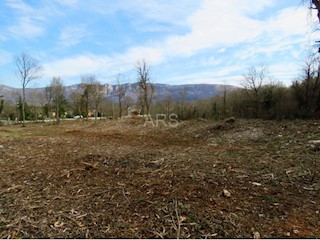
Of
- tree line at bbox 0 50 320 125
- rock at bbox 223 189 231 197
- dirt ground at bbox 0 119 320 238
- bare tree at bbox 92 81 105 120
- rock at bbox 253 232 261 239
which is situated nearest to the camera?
rock at bbox 253 232 261 239

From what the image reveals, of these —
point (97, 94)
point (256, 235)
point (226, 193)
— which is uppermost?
point (97, 94)

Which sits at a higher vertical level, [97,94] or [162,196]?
[97,94]

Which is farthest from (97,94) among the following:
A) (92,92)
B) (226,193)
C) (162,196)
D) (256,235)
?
(256,235)

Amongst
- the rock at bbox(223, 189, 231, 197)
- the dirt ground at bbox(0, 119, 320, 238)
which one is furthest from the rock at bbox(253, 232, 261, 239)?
the rock at bbox(223, 189, 231, 197)

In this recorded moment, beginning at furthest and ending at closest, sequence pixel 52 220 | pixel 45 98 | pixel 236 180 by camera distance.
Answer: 1. pixel 45 98
2. pixel 236 180
3. pixel 52 220

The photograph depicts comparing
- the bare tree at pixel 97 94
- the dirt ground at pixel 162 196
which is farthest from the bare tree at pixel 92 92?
the dirt ground at pixel 162 196

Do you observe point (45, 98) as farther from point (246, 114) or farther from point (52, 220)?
point (52, 220)

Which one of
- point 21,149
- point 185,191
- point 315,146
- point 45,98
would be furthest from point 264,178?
point 45,98

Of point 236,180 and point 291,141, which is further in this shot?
point 291,141

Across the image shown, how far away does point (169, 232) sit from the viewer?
275 cm

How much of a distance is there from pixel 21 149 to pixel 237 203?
6.36 m

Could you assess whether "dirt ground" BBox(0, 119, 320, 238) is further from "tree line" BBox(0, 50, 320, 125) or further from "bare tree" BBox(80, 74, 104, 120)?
"bare tree" BBox(80, 74, 104, 120)

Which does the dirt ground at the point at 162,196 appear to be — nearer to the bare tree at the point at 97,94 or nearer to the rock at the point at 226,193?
the rock at the point at 226,193

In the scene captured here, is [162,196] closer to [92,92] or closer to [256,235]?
[256,235]
